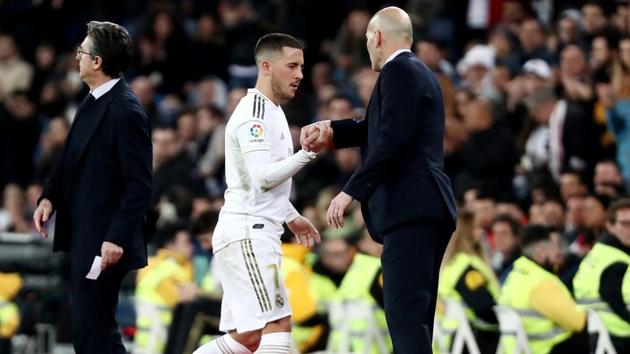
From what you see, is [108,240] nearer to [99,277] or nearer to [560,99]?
[99,277]

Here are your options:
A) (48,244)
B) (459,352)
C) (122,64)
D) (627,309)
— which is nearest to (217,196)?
(48,244)

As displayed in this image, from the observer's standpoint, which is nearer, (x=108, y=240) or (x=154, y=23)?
(x=108, y=240)

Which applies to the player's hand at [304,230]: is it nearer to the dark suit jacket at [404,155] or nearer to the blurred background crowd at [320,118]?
the dark suit jacket at [404,155]

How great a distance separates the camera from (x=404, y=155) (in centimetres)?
876

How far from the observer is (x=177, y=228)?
1511cm

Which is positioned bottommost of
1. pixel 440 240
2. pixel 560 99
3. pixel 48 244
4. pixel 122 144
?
pixel 48 244

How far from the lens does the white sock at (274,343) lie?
9062mm

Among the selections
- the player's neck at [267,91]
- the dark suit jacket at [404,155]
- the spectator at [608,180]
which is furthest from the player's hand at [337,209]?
the spectator at [608,180]

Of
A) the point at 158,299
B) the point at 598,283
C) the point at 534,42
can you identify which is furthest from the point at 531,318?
the point at 534,42

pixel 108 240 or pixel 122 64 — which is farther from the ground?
pixel 122 64

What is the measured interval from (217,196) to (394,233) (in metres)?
9.36

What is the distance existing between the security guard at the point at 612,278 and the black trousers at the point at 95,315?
13.2 feet

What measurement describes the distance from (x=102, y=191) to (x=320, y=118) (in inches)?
355

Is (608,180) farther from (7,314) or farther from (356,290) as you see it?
(7,314)
